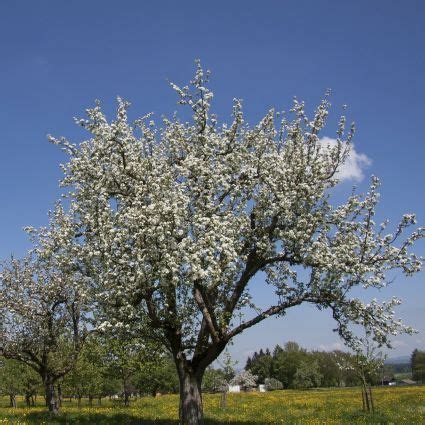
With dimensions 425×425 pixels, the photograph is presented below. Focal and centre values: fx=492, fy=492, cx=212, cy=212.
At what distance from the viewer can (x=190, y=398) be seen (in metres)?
23.4

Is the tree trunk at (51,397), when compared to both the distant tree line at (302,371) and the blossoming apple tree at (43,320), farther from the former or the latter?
the distant tree line at (302,371)

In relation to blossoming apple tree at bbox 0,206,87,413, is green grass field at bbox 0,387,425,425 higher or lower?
lower

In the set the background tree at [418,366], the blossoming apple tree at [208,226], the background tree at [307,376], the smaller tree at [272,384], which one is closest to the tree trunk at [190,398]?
the blossoming apple tree at [208,226]

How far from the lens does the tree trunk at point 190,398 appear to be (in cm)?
2294

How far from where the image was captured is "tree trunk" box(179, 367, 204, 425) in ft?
75.3

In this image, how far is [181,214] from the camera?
20578 mm

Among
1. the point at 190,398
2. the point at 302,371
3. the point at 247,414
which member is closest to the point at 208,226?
the point at 190,398

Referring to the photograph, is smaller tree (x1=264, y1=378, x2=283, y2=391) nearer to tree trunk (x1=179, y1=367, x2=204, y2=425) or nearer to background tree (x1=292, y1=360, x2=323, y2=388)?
background tree (x1=292, y1=360, x2=323, y2=388)

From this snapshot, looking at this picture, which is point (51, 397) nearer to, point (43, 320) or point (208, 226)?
point (43, 320)

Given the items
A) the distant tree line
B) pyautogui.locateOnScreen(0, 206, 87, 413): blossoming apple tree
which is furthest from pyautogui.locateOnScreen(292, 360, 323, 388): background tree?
pyautogui.locateOnScreen(0, 206, 87, 413): blossoming apple tree

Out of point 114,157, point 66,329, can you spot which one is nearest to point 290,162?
point 114,157

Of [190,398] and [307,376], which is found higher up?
[190,398]

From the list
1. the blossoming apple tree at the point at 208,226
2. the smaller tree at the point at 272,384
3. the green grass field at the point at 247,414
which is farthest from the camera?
the smaller tree at the point at 272,384

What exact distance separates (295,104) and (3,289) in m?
29.1
